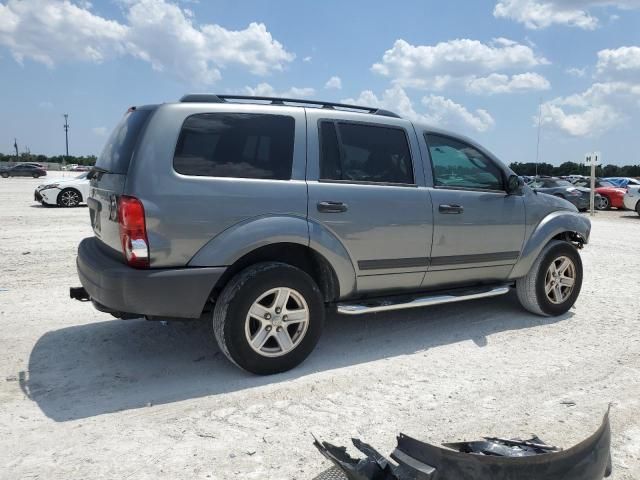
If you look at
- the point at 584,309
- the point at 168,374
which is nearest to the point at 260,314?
the point at 168,374

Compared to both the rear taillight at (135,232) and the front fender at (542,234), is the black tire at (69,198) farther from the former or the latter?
the front fender at (542,234)

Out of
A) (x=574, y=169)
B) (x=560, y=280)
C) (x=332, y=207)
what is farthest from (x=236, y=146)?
(x=574, y=169)

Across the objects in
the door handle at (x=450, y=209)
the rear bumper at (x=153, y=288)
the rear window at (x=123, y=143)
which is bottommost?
the rear bumper at (x=153, y=288)

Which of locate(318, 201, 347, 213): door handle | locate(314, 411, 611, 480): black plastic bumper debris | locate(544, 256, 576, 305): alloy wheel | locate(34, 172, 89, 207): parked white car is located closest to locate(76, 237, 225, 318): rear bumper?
locate(318, 201, 347, 213): door handle

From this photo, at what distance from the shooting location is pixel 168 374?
3871 mm

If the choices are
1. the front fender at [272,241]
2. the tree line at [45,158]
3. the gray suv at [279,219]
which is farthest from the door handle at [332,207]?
the tree line at [45,158]

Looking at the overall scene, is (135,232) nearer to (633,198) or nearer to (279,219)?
(279,219)

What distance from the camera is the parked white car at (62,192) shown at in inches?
652

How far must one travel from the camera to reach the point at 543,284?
5336mm

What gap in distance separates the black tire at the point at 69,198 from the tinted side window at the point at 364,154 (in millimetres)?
14993

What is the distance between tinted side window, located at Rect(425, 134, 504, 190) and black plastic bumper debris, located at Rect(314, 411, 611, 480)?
8.86ft

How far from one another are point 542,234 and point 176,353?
3.62 metres

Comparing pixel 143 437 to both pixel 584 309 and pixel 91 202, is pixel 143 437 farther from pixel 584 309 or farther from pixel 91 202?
pixel 584 309

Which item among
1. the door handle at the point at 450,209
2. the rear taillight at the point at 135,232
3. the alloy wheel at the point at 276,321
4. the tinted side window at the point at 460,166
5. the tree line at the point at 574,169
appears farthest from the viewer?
the tree line at the point at 574,169
